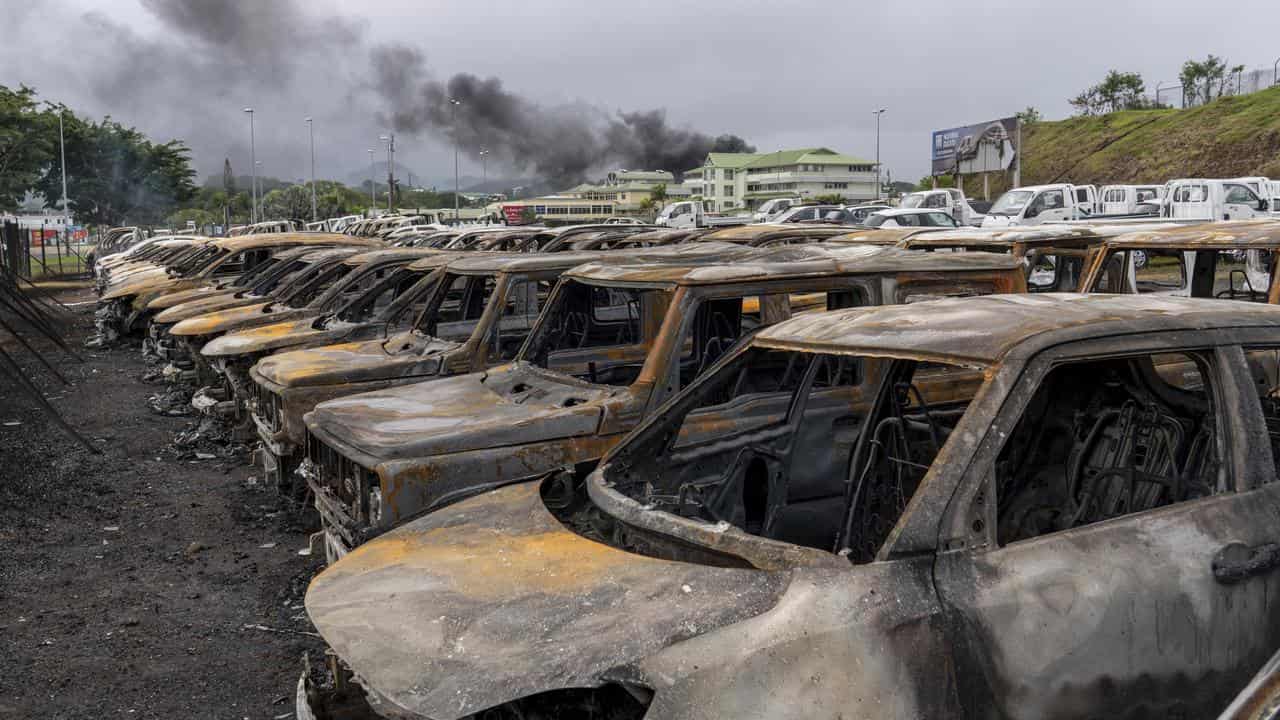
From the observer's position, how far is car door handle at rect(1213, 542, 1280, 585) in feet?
9.55

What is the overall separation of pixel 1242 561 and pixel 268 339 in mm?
8077

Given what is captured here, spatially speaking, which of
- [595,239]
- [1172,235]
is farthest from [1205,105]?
[1172,235]

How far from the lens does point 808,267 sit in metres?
5.29

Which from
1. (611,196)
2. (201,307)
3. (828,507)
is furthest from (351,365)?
(611,196)

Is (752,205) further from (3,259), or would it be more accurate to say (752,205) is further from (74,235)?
(3,259)

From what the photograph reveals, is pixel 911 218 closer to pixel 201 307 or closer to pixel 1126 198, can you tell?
pixel 1126 198

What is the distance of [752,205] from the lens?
111500 mm

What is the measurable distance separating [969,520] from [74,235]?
2853 inches

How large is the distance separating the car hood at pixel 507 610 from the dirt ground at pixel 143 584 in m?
1.07

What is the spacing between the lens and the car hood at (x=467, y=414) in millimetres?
4922

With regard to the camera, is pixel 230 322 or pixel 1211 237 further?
pixel 230 322

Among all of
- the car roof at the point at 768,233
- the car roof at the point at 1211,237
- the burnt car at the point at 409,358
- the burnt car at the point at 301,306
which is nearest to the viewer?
the car roof at the point at 1211,237

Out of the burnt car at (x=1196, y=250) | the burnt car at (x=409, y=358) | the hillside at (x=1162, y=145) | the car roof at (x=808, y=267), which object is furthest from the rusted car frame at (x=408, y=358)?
the hillside at (x=1162, y=145)

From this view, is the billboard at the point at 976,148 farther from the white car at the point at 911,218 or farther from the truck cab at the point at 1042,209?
the white car at the point at 911,218
